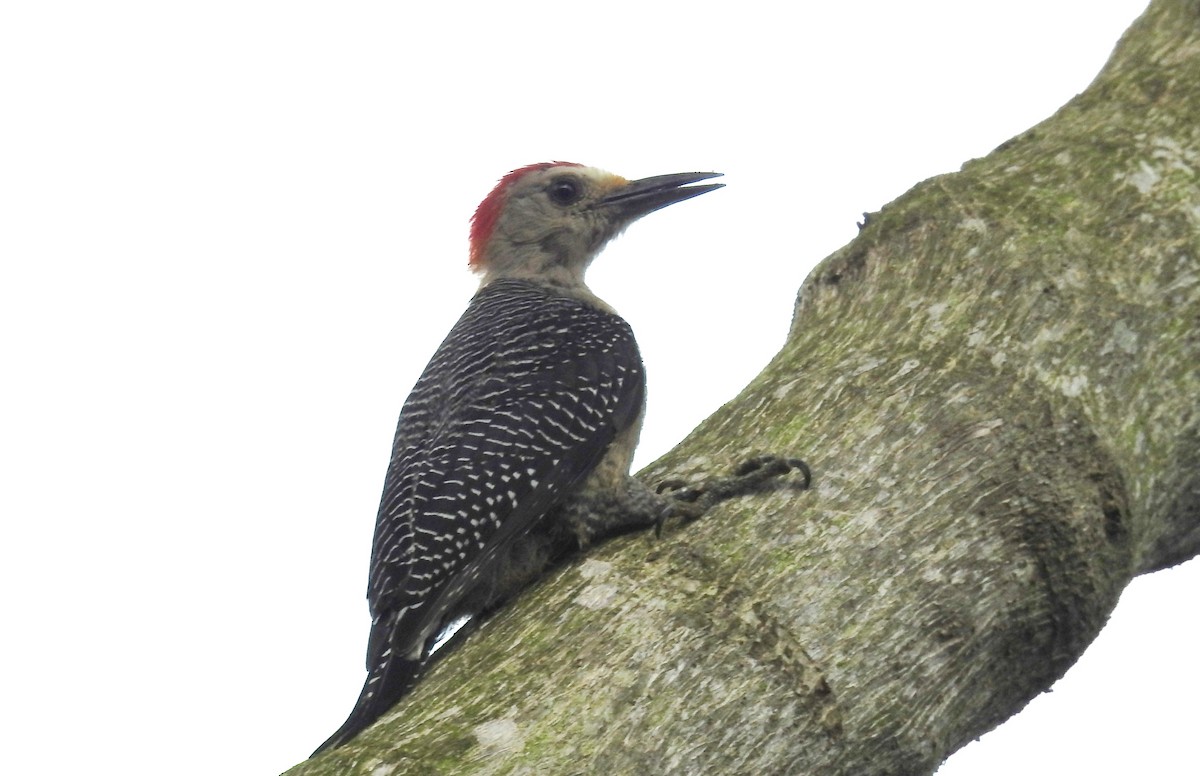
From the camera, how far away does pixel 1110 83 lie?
6.07 m

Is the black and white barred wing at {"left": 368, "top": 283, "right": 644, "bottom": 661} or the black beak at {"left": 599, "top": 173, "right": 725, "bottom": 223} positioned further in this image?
the black beak at {"left": 599, "top": 173, "right": 725, "bottom": 223}

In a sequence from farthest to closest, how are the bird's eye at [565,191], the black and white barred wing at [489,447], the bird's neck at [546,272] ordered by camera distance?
the bird's eye at [565,191]
the bird's neck at [546,272]
the black and white barred wing at [489,447]

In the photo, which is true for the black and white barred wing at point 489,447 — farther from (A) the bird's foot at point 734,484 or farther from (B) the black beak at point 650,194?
(B) the black beak at point 650,194

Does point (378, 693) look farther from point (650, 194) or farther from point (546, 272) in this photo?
point (650, 194)

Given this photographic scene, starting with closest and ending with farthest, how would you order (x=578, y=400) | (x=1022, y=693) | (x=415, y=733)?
(x=415, y=733), (x=1022, y=693), (x=578, y=400)

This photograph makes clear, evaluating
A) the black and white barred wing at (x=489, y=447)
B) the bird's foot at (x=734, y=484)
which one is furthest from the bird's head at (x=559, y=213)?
the bird's foot at (x=734, y=484)

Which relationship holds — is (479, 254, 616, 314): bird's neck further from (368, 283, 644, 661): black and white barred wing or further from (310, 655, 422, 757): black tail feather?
(310, 655, 422, 757): black tail feather

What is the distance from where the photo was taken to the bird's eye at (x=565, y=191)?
757 centimetres

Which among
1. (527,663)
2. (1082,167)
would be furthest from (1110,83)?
(527,663)

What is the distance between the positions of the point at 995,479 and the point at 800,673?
0.95 m

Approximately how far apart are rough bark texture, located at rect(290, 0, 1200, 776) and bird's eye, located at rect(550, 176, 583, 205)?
7.03ft

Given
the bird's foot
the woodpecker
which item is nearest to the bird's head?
the woodpecker

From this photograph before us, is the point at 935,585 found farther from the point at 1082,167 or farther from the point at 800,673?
the point at 1082,167

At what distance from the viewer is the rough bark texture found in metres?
3.92
